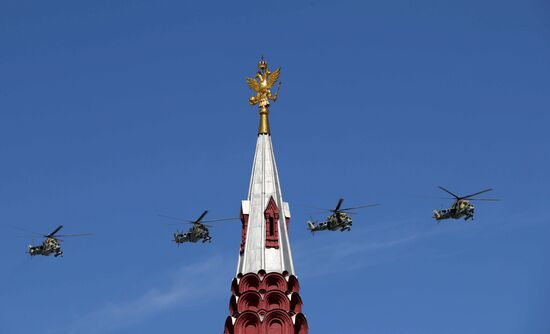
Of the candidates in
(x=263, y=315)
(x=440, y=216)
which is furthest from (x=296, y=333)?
(x=440, y=216)

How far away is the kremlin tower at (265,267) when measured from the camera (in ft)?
394

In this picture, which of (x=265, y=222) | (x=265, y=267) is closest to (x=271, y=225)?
(x=265, y=222)

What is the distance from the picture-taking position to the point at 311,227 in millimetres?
133500

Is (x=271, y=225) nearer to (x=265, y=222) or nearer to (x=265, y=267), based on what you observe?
(x=265, y=222)

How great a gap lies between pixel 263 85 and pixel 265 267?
18.2m

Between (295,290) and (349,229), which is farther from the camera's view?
(349,229)

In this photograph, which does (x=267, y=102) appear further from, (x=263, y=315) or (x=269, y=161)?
(x=263, y=315)

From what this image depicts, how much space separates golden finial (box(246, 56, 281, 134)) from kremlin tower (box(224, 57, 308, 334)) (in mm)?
2173

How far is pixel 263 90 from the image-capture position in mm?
134375

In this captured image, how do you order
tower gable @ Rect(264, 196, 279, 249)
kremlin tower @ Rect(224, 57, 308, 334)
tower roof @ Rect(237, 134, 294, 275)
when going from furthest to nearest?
1. tower gable @ Rect(264, 196, 279, 249)
2. tower roof @ Rect(237, 134, 294, 275)
3. kremlin tower @ Rect(224, 57, 308, 334)

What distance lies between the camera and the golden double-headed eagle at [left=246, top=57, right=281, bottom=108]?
440ft

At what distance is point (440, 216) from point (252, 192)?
16.0m

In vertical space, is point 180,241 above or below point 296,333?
above

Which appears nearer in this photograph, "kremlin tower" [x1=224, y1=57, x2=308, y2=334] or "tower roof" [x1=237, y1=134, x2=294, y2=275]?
"kremlin tower" [x1=224, y1=57, x2=308, y2=334]
